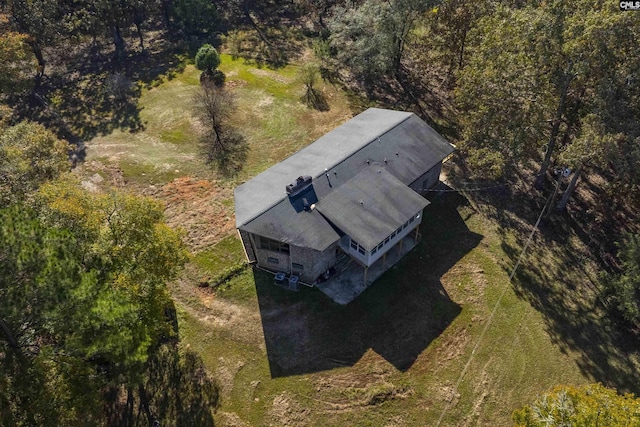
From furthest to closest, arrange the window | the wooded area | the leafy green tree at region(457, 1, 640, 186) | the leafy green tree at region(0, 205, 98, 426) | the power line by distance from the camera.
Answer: the window, the leafy green tree at region(457, 1, 640, 186), the power line, the wooded area, the leafy green tree at region(0, 205, 98, 426)

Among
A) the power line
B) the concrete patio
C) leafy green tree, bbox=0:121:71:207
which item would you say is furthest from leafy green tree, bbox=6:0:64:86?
the power line

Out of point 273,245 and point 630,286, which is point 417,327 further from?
point 630,286

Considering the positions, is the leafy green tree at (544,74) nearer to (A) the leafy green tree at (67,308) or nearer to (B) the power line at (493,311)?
(B) the power line at (493,311)

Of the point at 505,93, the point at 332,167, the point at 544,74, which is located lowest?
the point at 332,167

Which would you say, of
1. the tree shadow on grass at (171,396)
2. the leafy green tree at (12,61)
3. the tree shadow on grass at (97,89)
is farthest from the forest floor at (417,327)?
the leafy green tree at (12,61)

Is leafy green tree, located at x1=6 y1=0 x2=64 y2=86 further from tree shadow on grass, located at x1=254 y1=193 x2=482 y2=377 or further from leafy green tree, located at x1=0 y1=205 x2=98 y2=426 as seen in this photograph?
leafy green tree, located at x1=0 y1=205 x2=98 y2=426

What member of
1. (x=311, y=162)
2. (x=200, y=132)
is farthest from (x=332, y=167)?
(x=200, y=132)
